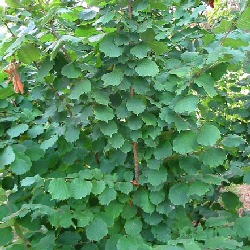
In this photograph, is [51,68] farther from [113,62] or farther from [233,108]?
[233,108]

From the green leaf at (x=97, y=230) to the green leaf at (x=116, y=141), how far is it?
28 centimetres

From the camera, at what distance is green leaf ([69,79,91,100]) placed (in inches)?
52.7

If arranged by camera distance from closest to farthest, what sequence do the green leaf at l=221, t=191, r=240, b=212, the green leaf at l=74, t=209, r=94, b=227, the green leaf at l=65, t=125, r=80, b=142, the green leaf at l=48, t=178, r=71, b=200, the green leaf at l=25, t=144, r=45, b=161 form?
the green leaf at l=48, t=178, r=71, b=200, the green leaf at l=74, t=209, r=94, b=227, the green leaf at l=65, t=125, r=80, b=142, the green leaf at l=25, t=144, r=45, b=161, the green leaf at l=221, t=191, r=240, b=212

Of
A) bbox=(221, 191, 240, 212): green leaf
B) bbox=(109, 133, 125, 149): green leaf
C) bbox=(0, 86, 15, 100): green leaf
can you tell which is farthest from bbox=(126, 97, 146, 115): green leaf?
bbox=(221, 191, 240, 212): green leaf

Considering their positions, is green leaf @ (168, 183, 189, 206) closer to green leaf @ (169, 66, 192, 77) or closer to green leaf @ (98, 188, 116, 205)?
green leaf @ (98, 188, 116, 205)

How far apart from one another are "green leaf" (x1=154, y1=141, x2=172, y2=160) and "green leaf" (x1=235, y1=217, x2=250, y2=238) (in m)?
0.45

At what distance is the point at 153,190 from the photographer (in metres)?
1.48

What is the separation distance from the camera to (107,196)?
4.58 ft

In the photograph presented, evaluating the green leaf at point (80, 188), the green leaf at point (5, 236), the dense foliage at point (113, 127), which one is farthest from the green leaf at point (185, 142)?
the green leaf at point (5, 236)

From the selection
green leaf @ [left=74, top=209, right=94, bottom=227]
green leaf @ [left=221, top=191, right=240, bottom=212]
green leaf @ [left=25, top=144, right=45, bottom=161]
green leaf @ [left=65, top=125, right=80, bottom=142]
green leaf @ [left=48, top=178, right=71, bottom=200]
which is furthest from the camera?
green leaf @ [left=221, top=191, right=240, bottom=212]

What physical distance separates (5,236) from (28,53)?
2.24 feet

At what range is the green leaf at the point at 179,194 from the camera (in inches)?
56.7

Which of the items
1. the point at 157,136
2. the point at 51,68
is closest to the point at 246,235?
the point at 157,136

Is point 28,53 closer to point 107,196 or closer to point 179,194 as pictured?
point 107,196
